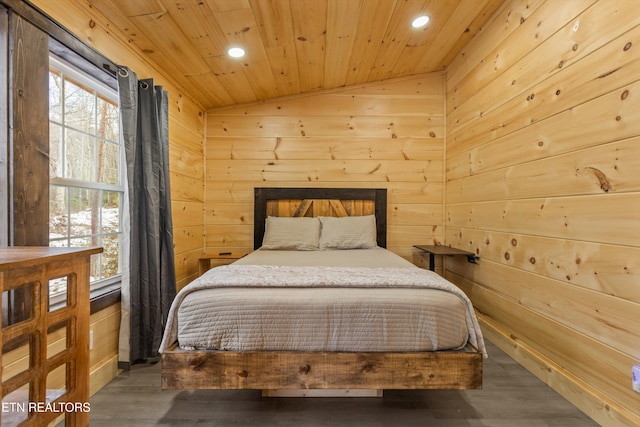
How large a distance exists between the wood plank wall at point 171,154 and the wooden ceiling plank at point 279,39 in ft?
3.01

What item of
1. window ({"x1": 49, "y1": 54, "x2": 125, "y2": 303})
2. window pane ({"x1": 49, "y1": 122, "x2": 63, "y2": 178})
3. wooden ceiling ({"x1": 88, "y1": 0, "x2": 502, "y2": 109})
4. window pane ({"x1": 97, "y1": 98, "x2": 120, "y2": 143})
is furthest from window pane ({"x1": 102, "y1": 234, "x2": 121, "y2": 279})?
wooden ceiling ({"x1": 88, "y1": 0, "x2": 502, "y2": 109})

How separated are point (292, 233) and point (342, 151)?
3.69 ft

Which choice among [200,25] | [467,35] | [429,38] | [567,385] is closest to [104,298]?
[200,25]

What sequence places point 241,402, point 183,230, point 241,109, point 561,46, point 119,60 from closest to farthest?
1. point 241,402
2. point 561,46
3. point 119,60
4. point 183,230
5. point 241,109

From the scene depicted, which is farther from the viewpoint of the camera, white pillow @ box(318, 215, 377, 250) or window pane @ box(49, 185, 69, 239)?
white pillow @ box(318, 215, 377, 250)

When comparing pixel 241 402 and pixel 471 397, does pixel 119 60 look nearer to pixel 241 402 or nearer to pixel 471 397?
pixel 241 402

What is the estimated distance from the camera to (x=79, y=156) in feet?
6.14

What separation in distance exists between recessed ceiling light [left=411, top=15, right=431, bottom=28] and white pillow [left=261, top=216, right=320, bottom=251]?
6.24 ft

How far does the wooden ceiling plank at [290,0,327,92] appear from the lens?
1.99 meters

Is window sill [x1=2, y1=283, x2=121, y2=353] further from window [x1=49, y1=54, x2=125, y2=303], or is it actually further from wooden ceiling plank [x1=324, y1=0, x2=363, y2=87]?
wooden ceiling plank [x1=324, y1=0, x2=363, y2=87]

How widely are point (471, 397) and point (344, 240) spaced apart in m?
1.60

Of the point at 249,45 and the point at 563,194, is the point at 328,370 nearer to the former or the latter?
the point at 563,194

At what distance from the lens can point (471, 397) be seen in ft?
5.74

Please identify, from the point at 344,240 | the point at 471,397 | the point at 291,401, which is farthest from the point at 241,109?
the point at 471,397
